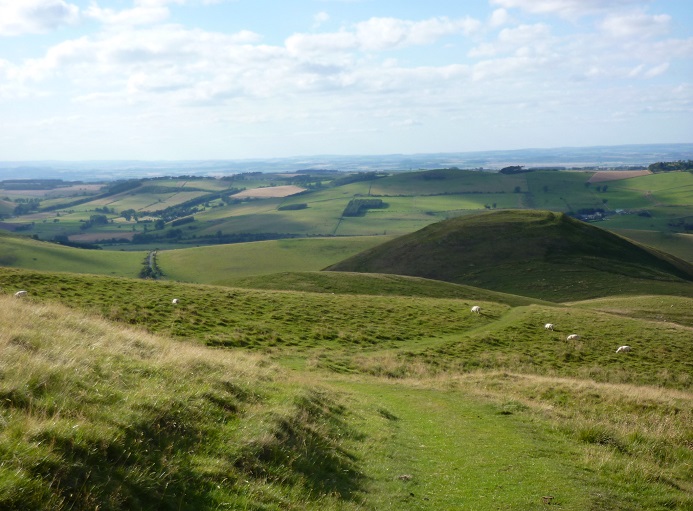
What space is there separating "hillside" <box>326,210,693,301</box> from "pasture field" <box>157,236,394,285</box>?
27.5 metres

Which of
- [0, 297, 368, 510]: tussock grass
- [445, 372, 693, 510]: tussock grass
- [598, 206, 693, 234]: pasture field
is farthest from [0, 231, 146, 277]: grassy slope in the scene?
[598, 206, 693, 234]: pasture field

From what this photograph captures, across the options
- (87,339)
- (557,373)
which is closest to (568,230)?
(557,373)

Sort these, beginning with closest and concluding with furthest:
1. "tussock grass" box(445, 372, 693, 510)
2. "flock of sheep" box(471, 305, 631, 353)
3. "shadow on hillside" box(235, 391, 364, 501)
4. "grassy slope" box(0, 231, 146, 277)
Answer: "shadow on hillside" box(235, 391, 364, 501) → "tussock grass" box(445, 372, 693, 510) → "flock of sheep" box(471, 305, 631, 353) → "grassy slope" box(0, 231, 146, 277)

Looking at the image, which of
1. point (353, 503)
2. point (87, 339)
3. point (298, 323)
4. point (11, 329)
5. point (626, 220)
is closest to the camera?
point (353, 503)

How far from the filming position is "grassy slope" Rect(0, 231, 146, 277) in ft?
414

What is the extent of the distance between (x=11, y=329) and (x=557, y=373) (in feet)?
95.8

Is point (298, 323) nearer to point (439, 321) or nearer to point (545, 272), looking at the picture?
point (439, 321)

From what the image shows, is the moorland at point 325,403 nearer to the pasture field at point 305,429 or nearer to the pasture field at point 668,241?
the pasture field at point 305,429

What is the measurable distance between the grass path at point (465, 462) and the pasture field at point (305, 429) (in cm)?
6

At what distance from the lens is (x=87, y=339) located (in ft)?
52.6

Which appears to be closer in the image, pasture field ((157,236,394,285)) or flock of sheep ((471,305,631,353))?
flock of sheep ((471,305,631,353))

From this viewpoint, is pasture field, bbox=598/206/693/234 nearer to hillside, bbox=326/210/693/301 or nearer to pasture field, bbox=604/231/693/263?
pasture field, bbox=604/231/693/263

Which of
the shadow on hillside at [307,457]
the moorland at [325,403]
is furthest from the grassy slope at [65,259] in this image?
the shadow on hillside at [307,457]

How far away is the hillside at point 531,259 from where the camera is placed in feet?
277
